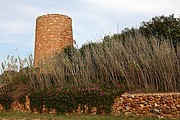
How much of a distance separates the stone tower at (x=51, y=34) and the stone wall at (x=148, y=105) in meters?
6.04

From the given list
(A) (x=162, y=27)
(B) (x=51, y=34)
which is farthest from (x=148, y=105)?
(B) (x=51, y=34)

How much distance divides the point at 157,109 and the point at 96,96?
1619mm

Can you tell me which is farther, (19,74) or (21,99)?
(19,74)

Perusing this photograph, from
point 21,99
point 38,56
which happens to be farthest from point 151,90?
point 38,56

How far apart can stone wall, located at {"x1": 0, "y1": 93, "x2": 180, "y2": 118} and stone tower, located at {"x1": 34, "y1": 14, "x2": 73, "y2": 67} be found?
19.8 feet

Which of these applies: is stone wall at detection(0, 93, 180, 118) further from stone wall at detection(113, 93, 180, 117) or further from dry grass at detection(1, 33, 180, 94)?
dry grass at detection(1, 33, 180, 94)

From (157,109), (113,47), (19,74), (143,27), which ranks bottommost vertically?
(157,109)

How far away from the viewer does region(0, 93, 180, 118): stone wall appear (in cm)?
575

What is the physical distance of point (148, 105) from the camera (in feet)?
19.8

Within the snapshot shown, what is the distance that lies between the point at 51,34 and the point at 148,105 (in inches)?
292

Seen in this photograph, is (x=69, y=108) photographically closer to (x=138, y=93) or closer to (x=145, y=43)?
(x=138, y=93)

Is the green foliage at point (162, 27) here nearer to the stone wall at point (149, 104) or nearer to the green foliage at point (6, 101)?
the stone wall at point (149, 104)

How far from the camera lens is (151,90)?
6699mm

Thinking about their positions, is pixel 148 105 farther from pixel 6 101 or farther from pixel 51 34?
pixel 51 34
